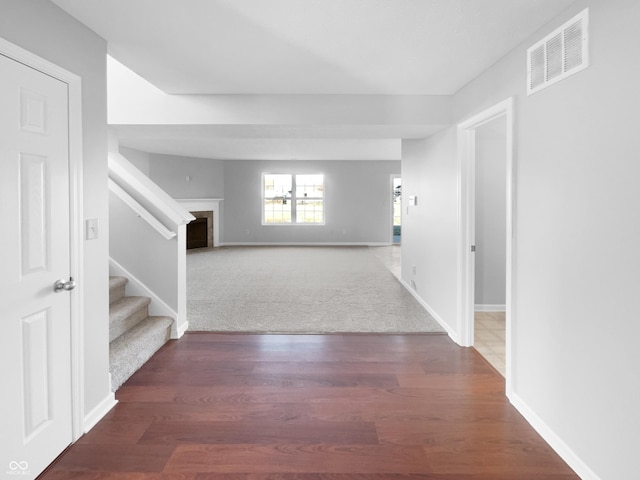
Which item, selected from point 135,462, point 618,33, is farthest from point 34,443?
point 618,33

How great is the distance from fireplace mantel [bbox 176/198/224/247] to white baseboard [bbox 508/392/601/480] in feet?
28.7

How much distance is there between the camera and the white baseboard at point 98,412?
2223mm

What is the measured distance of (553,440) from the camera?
82.2 inches

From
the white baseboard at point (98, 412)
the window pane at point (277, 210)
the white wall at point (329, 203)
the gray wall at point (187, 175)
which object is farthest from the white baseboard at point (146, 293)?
the window pane at point (277, 210)

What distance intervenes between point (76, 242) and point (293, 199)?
9230 mm

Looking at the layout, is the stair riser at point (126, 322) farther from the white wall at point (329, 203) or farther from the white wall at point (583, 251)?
the white wall at point (329, 203)

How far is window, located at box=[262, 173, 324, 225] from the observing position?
11.2 m

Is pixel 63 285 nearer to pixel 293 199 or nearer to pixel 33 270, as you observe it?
pixel 33 270

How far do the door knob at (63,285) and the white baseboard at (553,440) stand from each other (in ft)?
8.63

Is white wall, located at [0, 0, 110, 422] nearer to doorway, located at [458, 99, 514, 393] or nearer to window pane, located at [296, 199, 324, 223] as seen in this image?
doorway, located at [458, 99, 514, 393]

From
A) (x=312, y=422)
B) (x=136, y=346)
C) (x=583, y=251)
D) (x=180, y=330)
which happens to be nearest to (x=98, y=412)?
(x=136, y=346)

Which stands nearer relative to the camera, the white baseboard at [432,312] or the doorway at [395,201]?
the white baseboard at [432,312]

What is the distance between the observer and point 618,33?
5.41 feet

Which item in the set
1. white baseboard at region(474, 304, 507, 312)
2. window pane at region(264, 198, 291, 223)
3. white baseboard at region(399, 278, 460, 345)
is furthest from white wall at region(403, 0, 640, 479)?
window pane at region(264, 198, 291, 223)
